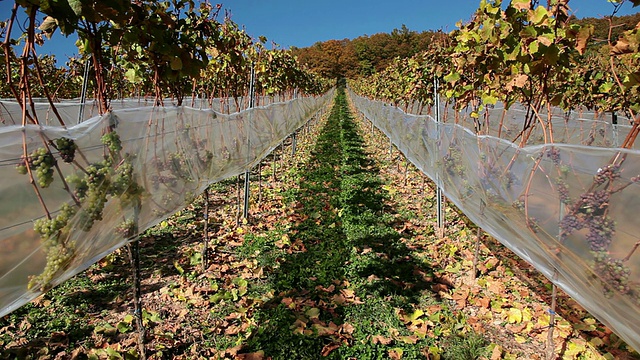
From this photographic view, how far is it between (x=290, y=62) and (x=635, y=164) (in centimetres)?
973

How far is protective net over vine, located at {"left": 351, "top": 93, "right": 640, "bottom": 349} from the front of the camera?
1803 millimetres

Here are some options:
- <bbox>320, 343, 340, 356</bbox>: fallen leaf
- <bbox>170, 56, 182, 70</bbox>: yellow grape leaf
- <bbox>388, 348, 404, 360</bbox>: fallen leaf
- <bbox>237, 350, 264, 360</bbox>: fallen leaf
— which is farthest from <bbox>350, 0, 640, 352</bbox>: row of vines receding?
<bbox>170, 56, 182, 70</bbox>: yellow grape leaf

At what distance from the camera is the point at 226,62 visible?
21.1 ft

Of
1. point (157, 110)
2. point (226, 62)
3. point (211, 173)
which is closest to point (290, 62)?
point (226, 62)

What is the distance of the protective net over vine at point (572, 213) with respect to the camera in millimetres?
1803

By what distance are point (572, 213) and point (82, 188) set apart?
2.57 m

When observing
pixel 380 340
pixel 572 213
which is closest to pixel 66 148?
pixel 380 340

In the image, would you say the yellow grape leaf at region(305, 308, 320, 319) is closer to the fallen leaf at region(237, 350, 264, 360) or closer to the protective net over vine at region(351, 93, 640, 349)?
the fallen leaf at region(237, 350, 264, 360)

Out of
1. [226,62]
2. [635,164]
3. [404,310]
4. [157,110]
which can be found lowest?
[404,310]

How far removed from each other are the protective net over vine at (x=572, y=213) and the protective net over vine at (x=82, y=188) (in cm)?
253

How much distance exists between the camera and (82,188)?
2148 mm

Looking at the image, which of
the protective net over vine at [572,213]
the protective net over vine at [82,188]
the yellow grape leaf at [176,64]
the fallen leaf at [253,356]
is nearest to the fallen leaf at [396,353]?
the fallen leaf at [253,356]

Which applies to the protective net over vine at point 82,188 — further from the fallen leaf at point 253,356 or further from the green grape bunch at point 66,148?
the fallen leaf at point 253,356

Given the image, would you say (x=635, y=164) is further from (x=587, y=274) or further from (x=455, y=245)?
(x=455, y=245)
